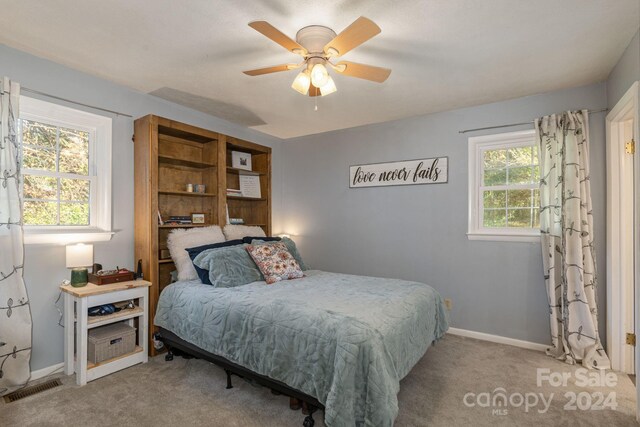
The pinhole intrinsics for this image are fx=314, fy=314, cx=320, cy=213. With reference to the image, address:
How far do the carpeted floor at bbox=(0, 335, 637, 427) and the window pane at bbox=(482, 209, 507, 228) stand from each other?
1.35 meters

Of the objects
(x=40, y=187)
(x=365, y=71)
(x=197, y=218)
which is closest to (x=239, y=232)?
(x=197, y=218)

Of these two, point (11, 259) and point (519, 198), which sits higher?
point (519, 198)

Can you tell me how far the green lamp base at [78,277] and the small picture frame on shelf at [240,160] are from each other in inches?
78.8

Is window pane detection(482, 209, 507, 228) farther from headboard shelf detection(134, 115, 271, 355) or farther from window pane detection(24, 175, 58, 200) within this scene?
window pane detection(24, 175, 58, 200)

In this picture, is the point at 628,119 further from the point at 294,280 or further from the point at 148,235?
the point at 148,235

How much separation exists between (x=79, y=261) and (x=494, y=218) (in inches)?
154

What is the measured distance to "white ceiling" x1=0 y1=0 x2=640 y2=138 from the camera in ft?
6.14

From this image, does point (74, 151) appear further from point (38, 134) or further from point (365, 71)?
point (365, 71)

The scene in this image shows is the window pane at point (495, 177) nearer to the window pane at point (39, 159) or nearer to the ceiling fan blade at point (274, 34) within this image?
the ceiling fan blade at point (274, 34)

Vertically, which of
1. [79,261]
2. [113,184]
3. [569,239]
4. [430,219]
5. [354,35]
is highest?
[354,35]

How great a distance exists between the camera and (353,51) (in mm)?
2340

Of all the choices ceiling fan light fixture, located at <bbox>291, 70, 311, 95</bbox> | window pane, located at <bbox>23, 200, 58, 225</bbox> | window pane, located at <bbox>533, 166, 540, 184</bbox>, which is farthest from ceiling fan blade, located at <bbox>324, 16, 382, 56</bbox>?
window pane, located at <bbox>23, 200, 58, 225</bbox>

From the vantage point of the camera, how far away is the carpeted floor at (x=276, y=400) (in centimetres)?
199

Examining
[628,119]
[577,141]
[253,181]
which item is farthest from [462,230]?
[253,181]
